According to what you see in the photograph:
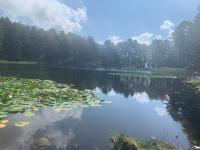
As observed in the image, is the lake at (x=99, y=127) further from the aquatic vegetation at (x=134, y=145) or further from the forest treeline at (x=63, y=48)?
the forest treeline at (x=63, y=48)

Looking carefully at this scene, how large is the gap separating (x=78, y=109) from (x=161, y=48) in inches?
4299

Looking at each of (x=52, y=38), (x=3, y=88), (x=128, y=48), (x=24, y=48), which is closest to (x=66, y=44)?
(x=52, y=38)

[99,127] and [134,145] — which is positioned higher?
[134,145]

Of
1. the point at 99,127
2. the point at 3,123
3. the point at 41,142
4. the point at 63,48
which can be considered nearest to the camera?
the point at 41,142

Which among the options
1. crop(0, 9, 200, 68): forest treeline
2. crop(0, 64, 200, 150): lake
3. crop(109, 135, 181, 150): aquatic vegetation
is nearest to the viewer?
crop(109, 135, 181, 150): aquatic vegetation

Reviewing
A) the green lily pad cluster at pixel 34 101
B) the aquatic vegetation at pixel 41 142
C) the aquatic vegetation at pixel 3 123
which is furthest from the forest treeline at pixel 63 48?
the aquatic vegetation at pixel 41 142

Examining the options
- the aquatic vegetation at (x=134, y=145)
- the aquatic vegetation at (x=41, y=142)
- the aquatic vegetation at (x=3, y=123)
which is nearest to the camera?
the aquatic vegetation at (x=134, y=145)

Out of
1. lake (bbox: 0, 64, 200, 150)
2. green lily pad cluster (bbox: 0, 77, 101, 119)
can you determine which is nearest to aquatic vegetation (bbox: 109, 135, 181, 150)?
lake (bbox: 0, 64, 200, 150)

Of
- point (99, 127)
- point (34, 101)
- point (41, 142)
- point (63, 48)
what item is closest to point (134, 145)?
point (41, 142)

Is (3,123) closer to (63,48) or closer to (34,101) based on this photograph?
(34,101)

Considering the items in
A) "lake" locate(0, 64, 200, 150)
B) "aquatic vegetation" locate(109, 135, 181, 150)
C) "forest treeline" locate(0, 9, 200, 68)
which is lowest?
"lake" locate(0, 64, 200, 150)

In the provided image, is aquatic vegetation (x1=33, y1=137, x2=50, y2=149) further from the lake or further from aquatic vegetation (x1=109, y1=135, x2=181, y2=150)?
aquatic vegetation (x1=109, y1=135, x2=181, y2=150)

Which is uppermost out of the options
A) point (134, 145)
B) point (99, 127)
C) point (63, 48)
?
point (63, 48)

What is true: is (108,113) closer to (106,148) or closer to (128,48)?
(106,148)
